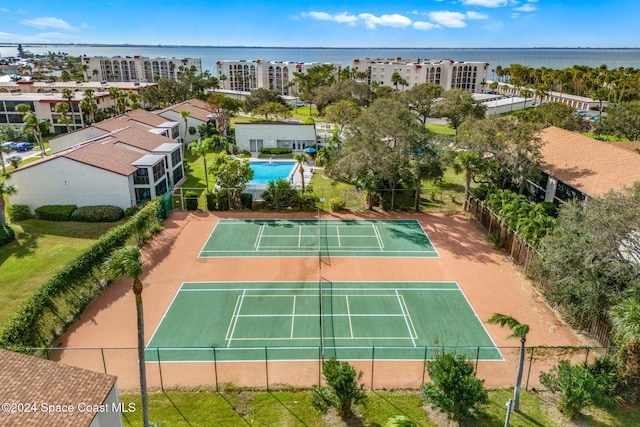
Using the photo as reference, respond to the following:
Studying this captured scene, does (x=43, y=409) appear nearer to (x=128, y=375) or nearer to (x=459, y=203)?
(x=128, y=375)

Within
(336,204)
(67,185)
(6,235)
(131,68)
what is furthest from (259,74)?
(6,235)

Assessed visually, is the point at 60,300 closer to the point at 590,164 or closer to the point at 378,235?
the point at 378,235

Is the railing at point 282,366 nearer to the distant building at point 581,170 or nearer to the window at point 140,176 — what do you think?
the distant building at point 581,170

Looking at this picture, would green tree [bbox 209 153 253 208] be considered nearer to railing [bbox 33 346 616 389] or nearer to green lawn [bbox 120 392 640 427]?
railing [bbox 33 346 616 389]

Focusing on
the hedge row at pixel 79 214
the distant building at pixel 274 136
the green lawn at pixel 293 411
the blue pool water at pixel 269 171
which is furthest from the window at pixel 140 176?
the green lawn at pixel 293 411

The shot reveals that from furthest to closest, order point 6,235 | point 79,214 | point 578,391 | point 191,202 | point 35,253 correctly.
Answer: point 191,202 < point 79,214 < point 6,235 < point 35,253 < point 578,391

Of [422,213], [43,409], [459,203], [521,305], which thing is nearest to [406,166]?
[422,213]
